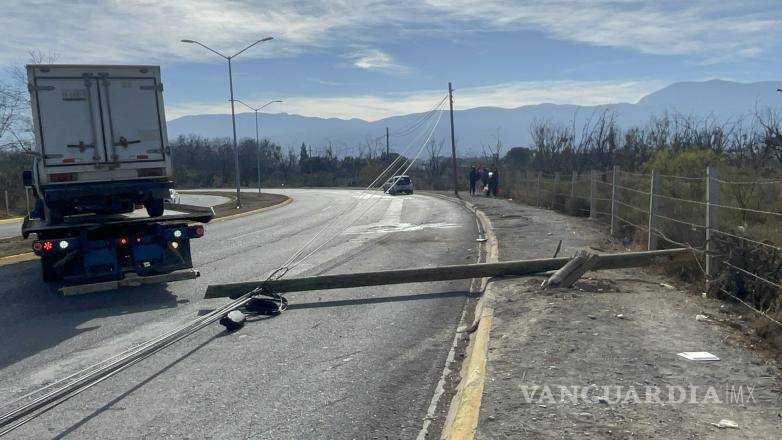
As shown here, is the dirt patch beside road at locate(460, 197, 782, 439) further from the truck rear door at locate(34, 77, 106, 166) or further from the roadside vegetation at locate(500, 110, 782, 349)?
the truck rear door at locate(34, 77, 106, 166)

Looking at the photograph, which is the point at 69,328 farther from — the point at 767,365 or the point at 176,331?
the point at 767,365

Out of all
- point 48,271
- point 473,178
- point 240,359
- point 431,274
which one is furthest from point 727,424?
point 473,178

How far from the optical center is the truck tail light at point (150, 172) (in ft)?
37.1

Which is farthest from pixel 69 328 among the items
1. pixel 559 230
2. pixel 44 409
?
pixel 559 230

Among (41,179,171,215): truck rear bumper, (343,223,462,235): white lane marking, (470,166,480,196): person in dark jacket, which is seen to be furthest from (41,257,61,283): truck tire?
(470,166,480,196): person in dark jacket

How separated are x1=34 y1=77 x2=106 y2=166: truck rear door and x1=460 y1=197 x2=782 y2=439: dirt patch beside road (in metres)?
6.78

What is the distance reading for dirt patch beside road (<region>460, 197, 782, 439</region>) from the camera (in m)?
4.55

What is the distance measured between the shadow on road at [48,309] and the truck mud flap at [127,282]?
0.40 feet

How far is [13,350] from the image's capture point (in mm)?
7254

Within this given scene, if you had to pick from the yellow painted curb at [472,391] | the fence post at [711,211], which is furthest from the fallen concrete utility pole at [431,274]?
the yellow painted curb at [472,391]

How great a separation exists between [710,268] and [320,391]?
18.1 ft

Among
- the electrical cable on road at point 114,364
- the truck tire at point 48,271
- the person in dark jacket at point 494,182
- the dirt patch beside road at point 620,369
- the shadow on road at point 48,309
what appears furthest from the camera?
the person in dark jacket at point 494,182

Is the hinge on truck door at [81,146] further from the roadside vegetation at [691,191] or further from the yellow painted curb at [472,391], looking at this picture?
the roadside vegetation at [691,191]

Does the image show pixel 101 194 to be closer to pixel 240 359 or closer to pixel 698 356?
pixel 240 359
